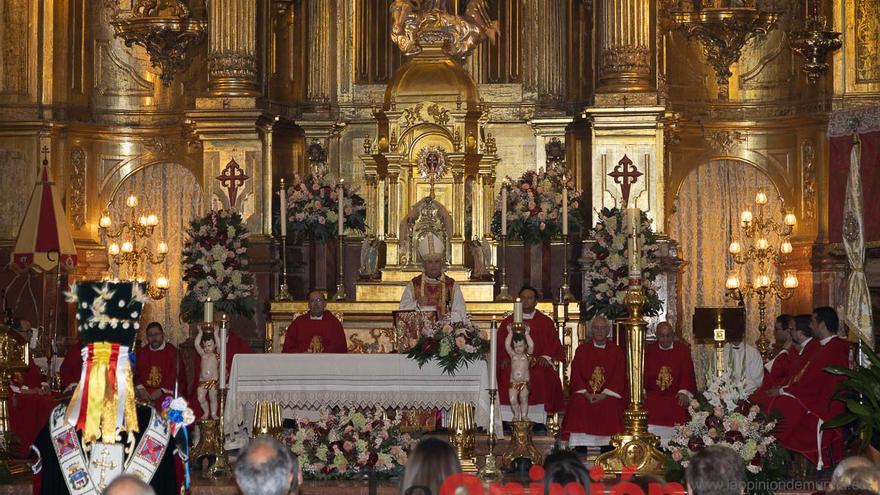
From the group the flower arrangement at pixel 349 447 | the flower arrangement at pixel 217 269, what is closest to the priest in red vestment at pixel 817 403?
the flower arrangement at pixel 349 447

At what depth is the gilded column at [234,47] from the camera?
19.9 metres

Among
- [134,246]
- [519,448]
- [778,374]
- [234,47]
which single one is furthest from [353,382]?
[134,246]

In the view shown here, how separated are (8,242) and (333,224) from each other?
4.39 metres

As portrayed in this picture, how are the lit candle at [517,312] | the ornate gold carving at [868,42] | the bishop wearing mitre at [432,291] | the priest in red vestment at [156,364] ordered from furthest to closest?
the ornate gold carving at [868,42] < the priest in red vestment at [156,364] < the bishop wearing mitre at [432,291] < the lit candle at [517,312]

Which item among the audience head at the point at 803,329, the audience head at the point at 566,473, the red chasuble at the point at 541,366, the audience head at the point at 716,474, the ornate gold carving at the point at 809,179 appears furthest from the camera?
the ornate gold carving at the point at 809,179

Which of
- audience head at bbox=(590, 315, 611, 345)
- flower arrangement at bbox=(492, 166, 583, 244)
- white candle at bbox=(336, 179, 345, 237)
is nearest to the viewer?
audience head at bbox=(590, 315, 611, 345)

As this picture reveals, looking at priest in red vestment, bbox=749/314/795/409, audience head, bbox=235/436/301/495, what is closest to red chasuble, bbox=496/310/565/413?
priest in red vestment, bbox=749/314/795/409

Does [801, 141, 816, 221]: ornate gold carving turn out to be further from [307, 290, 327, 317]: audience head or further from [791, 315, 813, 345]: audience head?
[307, 290, 327, 317]: audience head

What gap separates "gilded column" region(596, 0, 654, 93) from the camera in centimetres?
1930

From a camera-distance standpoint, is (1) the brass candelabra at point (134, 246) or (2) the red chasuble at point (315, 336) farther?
(1) the brass candelabra at point (134, 246)

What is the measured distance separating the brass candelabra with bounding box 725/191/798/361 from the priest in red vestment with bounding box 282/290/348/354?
5.39 m

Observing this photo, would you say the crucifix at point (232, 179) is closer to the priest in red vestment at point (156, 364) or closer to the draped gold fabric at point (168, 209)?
the draped gold fabric at point (168, 209)

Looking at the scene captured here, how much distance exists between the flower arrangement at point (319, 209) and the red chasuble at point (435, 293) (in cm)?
324

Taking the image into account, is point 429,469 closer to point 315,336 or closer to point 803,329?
point 803,329
